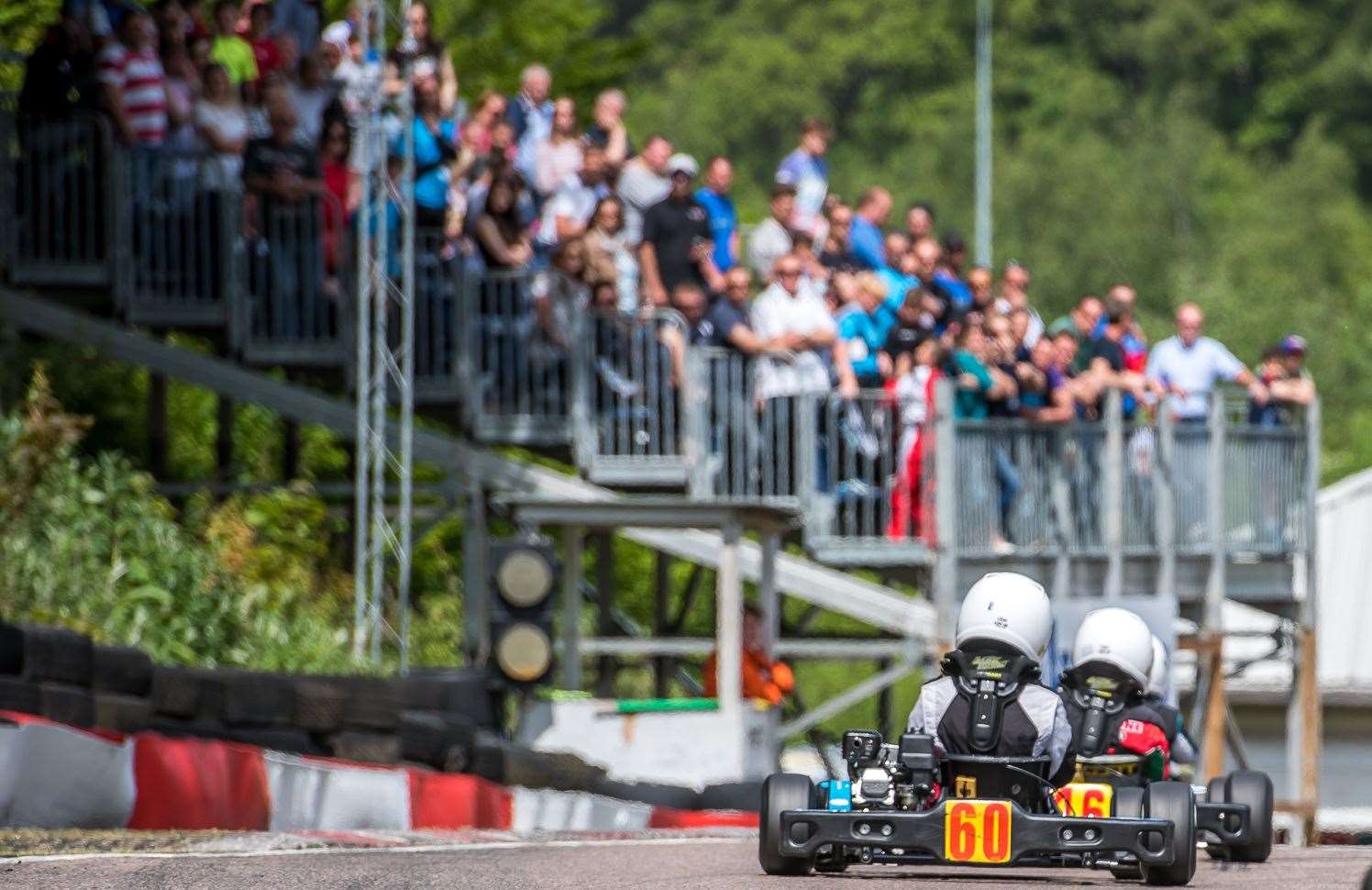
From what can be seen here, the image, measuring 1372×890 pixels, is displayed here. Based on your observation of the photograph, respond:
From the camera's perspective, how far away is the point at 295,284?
22078 millimetres

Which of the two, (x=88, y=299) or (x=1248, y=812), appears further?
(x=88, y=299)

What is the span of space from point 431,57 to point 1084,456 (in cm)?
556

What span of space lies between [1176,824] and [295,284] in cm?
1177

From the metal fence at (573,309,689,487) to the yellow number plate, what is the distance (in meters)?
10.2

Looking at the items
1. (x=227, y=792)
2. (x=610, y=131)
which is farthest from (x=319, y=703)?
(x=610, y=131)

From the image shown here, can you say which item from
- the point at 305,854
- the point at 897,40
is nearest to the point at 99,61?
the point at 305,854

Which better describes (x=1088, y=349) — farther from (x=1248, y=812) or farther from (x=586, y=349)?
(x=1248, y=812)

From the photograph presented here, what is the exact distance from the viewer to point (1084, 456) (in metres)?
23.6

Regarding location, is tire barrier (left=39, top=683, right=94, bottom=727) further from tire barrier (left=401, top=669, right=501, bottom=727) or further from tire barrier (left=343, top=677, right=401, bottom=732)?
tire barrier (left=401, top=669, right=501, bottom=727)

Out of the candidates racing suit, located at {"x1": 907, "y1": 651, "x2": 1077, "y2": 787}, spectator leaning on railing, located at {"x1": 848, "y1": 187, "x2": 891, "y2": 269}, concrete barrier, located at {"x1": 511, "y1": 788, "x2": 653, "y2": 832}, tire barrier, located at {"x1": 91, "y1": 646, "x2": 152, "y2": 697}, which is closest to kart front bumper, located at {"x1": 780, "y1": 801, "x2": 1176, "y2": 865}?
racing suit, located at {"x1": 907, "y1": 651, "x2": 1077, "y2": 787}

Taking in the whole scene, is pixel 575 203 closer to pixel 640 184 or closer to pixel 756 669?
pixel 640 184

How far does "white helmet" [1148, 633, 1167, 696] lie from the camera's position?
14.9 m

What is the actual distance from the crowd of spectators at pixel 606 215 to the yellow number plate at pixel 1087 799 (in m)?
9.79

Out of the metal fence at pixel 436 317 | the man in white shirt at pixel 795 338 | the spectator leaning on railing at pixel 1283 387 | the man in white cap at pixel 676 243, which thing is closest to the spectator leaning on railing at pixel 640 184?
the man in white cap at pixel 676 243
